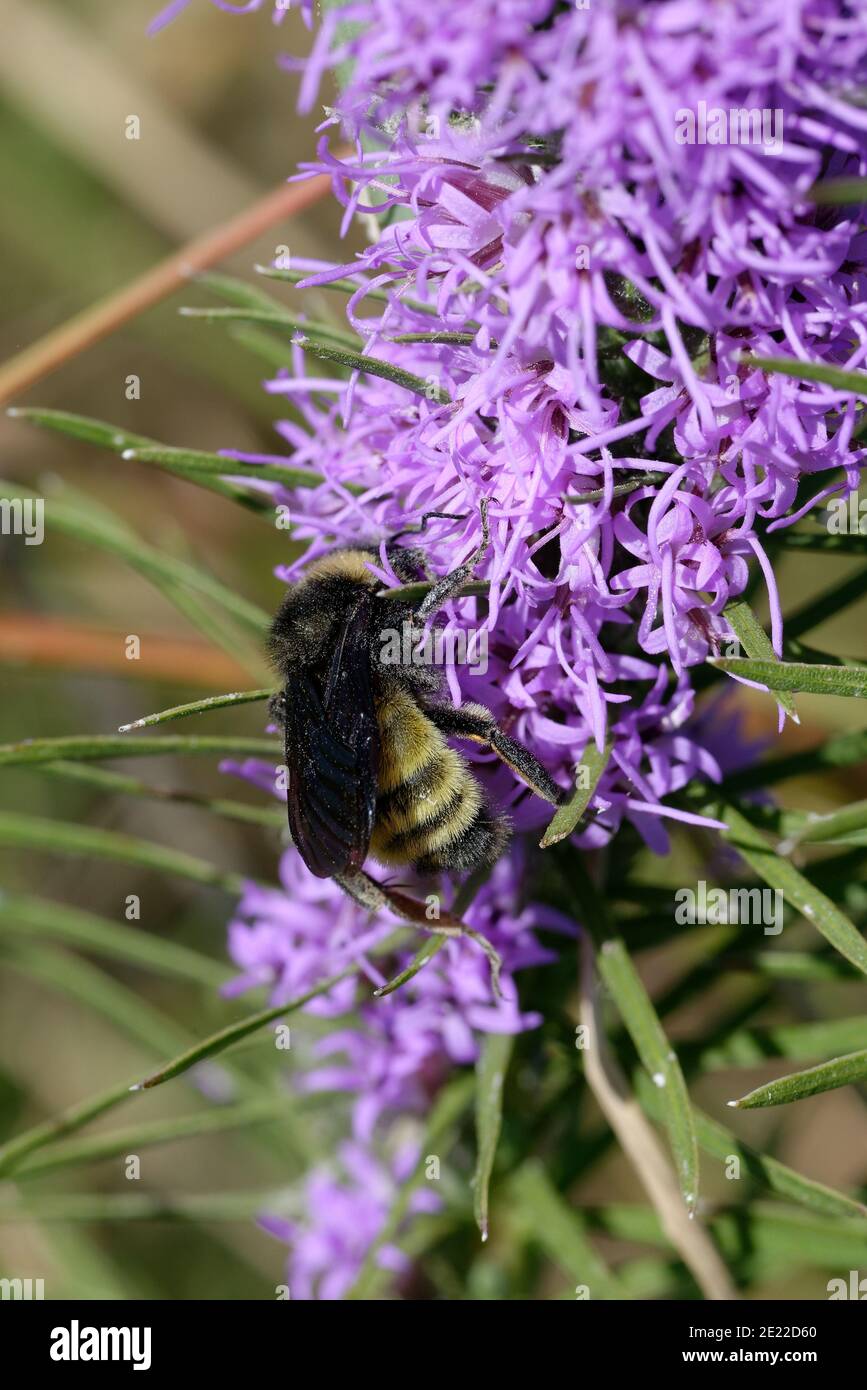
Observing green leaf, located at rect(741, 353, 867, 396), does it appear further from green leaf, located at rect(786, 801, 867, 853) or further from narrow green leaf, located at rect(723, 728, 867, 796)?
narrow green leaf, located at rect(723, 728, 867, 796)

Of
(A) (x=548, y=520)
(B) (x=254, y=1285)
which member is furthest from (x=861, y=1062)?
(B) (x=254, y=1285)

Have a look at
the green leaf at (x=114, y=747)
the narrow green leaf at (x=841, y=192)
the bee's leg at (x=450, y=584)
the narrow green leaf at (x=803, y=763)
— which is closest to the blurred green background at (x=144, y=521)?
the green leaf at (x=114, y=747)

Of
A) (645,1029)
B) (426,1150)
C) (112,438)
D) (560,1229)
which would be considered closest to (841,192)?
(645,1029)

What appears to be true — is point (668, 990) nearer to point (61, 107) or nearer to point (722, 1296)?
point (722, 1296)

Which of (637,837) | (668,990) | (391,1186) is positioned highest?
(637,837)

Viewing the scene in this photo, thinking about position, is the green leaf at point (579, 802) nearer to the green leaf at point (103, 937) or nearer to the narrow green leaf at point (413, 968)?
the narrow green leaf at point (413, 968)

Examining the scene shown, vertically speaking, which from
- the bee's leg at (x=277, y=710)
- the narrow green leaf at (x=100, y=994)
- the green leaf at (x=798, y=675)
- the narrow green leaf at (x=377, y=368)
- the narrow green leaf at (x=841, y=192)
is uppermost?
the narrow green leaf at (x=377, y=368)
